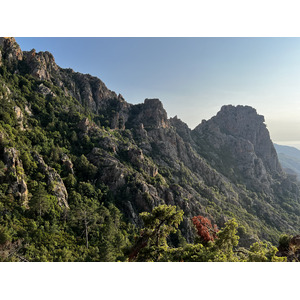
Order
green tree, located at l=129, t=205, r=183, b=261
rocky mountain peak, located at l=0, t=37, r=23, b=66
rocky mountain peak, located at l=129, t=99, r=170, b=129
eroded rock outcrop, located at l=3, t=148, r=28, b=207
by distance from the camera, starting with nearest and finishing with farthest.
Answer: green tree, located at l=129, t=205, r=183, b=261
eroded rock outcrop, located at l=3, t=148, r=28, b=207
rocky mountain peak, located at l=0, t=37, r=23, b=66
rocky mountain peak, located at l=129, t=99, r=170, b=129

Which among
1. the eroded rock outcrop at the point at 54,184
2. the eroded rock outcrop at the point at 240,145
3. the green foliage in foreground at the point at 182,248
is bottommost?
the green foliage in foreground at the point at 182,248

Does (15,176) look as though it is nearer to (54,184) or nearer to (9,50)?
(54,184)

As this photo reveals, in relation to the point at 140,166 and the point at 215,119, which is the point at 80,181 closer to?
the point at 140,166

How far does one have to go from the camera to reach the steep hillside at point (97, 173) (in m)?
26.8

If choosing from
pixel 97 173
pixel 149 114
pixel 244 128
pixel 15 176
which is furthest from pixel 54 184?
pixel 244 128

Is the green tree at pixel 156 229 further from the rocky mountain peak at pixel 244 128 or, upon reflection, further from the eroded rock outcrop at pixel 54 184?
the rocky mountain peak at pixel 244 128

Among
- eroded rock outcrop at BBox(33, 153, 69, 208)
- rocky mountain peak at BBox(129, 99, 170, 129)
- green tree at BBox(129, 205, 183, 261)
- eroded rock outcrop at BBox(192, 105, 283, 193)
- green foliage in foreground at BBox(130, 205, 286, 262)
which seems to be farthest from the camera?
eroded rock outcrop at BBox(192, 105, 283, 193)

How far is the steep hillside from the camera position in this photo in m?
26.8

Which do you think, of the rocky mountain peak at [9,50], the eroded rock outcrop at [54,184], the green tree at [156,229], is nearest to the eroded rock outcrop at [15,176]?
the eroded rock outcrop at [54,184]

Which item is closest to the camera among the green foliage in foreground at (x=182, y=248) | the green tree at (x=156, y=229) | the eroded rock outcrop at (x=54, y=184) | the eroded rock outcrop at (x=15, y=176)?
the green foliage in foreground at (x=182, y=248)

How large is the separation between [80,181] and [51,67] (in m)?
64.3

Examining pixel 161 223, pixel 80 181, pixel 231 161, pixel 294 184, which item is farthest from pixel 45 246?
pixel 294 184

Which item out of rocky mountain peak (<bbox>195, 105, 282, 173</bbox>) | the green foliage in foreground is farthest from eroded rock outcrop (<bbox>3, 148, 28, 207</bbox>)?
rocky mountain peak (<bbox>195, 105, 282, 173</bbox>)

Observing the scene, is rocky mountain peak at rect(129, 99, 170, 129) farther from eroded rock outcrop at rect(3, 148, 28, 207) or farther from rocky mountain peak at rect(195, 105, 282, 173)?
eroded rock outcrop at rect(3, 148, 28, 207)
